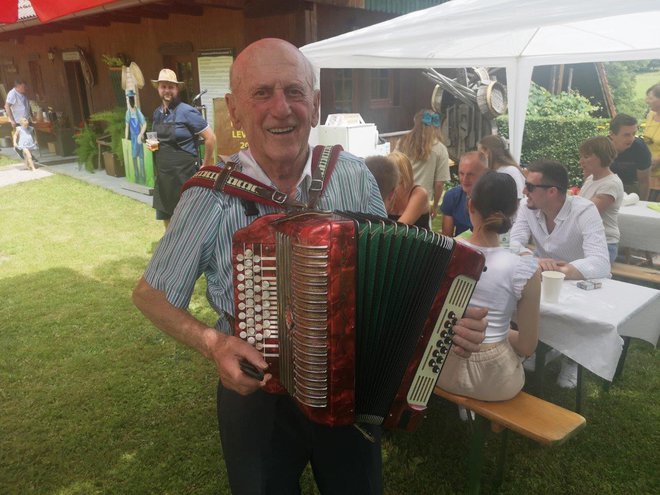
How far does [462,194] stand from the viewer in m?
4.04

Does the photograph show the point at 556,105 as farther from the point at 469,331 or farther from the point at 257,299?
the point at 257,299

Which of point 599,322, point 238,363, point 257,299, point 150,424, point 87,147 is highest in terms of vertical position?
point 257,299

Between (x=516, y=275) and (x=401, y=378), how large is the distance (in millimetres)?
1094

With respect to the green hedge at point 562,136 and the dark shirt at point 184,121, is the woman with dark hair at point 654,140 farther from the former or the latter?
the dark shirt at point 184,121

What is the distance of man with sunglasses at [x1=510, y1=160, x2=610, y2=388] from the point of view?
3074 millimetres

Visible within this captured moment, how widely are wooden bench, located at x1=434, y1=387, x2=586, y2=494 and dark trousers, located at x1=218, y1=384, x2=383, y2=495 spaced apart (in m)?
0.84

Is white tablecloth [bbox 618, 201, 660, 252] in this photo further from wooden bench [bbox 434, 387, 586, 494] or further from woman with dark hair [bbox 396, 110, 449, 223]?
wooden bench [bbox 434, 387, 586, 494]

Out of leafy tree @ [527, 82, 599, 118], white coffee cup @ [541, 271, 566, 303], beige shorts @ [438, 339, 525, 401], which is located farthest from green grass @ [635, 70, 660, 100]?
beige shorts @ [438, 339, 525, 401]

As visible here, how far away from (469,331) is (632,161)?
4.84 m

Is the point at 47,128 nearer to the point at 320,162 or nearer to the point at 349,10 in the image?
the point at 349,10

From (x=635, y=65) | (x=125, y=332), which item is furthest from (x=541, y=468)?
(x=635, y=65)

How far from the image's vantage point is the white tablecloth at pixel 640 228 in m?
4.38

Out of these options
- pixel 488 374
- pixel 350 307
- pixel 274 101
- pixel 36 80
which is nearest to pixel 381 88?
pixel 488 374

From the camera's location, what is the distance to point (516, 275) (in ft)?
7.39
